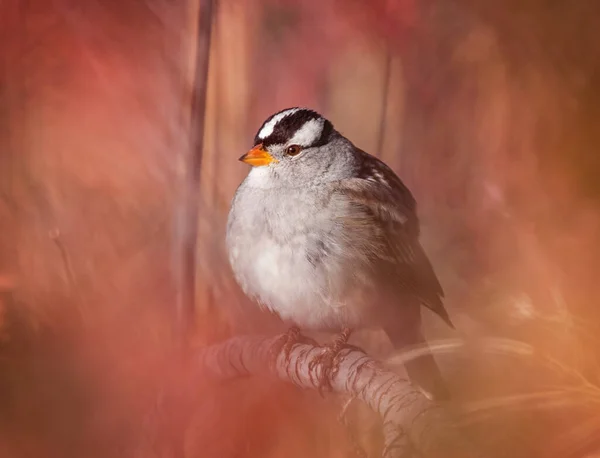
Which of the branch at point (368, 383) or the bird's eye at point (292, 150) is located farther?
the bird's eye at point (292, 150)

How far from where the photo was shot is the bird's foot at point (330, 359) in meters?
1.22

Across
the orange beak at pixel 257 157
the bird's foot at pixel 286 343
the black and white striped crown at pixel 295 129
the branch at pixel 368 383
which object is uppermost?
the black and white striped crown at pixel 295 129

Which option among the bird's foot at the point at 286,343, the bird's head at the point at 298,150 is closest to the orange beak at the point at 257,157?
the bird's head at the point at 298,150

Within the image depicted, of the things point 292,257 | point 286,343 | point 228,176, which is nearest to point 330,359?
point 286,343

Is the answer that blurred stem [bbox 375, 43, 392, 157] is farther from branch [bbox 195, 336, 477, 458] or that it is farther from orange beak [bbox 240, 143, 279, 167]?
branch [bbox 195, 336, 477, 458]

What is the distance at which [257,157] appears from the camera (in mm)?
1239

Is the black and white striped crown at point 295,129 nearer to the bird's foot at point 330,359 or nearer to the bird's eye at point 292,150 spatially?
the bird's eye at point 292,150

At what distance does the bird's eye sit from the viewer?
4.16ft

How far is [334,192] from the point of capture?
1.26m

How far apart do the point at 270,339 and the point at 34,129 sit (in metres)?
0.59

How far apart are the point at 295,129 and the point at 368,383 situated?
478 mm

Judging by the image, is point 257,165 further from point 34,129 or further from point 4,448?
point 4,448

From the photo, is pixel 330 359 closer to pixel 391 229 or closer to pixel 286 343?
pixel 286 343

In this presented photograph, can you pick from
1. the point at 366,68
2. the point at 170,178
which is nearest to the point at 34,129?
the point at 170,178
